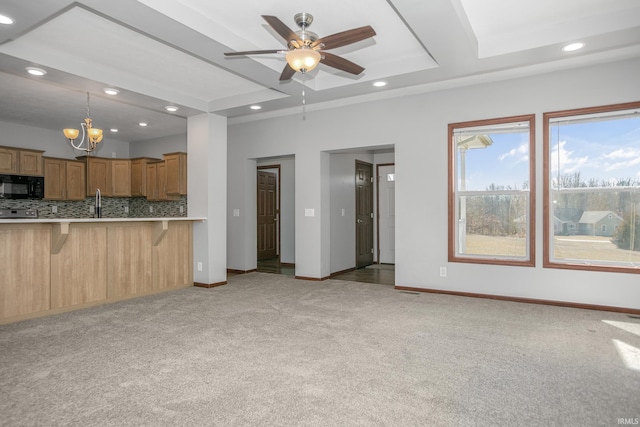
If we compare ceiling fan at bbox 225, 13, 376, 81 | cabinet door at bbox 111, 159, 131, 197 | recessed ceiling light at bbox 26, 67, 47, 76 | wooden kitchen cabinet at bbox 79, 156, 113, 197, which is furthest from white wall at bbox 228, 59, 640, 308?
wooden kitchen cabinet at bbox 79, 156, 113, 197

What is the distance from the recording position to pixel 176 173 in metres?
7.31

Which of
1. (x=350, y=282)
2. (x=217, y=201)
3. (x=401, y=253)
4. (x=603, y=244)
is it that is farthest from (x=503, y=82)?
(x=217, y=201)

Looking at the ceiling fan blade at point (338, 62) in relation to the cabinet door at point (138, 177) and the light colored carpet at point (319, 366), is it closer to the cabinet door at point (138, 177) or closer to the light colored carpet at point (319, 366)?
the light colored carpet at point (319, 366)

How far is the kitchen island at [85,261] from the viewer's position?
3.82 metres

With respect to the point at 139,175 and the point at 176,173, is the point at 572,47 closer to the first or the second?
the point at 176,173

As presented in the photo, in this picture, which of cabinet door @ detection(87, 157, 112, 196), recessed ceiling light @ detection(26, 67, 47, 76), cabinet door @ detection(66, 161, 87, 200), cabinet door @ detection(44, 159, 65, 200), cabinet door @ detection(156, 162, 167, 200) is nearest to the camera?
recessed ceiling light @ detection(26, 67, 47, 76)

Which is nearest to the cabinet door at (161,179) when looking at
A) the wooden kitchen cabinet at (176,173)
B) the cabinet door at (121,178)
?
the wooden kitchen cabinet at (176,173)

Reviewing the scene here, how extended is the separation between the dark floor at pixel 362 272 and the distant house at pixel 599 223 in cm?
257

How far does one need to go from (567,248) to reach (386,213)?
3813 mm

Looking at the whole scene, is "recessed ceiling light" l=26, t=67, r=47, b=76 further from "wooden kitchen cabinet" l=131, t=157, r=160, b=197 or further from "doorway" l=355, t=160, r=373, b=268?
"doorway" l=355, t=160, r=373, b=268

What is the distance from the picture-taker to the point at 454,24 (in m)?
3.16

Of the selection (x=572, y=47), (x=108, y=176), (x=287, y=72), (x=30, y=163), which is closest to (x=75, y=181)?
(x=108, y=176)

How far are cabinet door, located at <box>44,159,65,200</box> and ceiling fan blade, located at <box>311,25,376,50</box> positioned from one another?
6.62 metres

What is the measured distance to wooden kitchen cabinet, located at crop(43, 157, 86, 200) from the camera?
23.4ft
